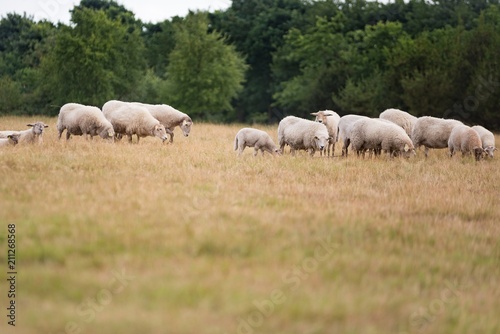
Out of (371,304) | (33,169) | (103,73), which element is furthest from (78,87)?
(371,304)

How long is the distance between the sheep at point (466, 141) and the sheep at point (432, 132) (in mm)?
549

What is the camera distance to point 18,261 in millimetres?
5527

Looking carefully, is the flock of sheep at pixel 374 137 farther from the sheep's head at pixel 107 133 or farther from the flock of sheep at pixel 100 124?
the sheep's head at pixel 107 133

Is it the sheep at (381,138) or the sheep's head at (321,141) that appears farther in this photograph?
the sheep at (381,138)

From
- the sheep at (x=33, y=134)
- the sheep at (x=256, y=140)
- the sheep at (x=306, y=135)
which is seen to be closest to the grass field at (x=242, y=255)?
the sheep at (x=306, y=135)

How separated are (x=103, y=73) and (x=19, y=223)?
3885cm

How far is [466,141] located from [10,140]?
43.6ft

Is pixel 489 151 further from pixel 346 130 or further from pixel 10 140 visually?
pixel 10 140

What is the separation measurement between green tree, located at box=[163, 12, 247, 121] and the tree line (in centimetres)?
9

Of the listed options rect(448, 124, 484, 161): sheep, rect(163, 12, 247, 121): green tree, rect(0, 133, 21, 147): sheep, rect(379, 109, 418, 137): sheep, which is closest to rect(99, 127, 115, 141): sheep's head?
rect(0, 133, 21, 147): sheep

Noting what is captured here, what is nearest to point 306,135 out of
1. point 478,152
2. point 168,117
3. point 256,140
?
point 256,140

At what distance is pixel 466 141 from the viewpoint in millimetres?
17438

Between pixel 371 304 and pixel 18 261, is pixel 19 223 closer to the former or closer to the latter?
pixel 18 261

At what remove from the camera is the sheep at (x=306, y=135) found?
1631 centimetres
